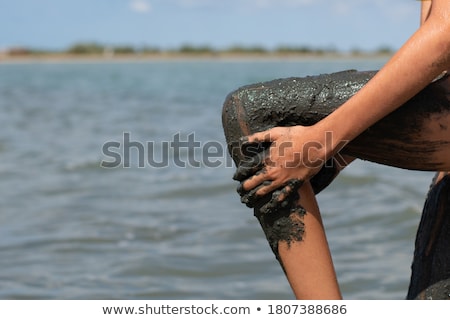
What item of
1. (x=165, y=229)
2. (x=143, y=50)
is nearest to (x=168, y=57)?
(x=143, y=50)

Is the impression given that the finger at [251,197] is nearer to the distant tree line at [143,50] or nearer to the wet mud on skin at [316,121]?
the wet mud on skin at [316,121]

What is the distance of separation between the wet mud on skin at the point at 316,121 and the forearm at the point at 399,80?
7 cm

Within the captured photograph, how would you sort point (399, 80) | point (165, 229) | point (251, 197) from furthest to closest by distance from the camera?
point (165, 229)
point (251, 197)
point (399, 80)

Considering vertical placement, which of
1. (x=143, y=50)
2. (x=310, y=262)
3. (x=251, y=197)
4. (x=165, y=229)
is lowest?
(x=310, y=262)

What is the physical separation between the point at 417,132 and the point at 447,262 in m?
0.53

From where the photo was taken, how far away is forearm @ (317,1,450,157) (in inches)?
67.8

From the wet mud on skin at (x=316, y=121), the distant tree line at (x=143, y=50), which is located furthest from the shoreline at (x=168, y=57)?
the wet mud on skin at (x=316, y=121)

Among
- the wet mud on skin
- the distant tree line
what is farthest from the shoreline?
the wet mud on skin

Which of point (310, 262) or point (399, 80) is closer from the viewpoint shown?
point (399, 80)

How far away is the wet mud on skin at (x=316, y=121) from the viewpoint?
1.82 meters

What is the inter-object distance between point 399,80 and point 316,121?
238 mm

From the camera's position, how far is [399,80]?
174 centimetres

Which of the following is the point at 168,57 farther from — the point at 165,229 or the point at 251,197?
the point at 251,197
